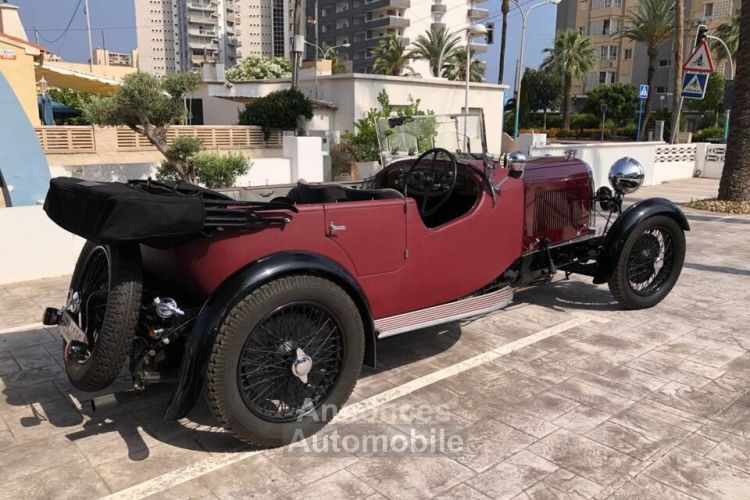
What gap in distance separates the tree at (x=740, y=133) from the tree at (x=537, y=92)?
4140cm

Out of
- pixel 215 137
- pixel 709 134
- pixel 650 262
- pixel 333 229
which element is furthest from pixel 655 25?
pixel 333 229

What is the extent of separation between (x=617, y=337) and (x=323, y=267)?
275 centimetres

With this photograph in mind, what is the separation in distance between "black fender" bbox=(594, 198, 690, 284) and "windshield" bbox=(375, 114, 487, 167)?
136cm

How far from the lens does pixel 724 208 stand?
35.2 feet

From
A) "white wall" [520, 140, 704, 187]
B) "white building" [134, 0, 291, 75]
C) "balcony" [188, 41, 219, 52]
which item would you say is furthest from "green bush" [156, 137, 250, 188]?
"balcony" [188, 41, 219, 52]

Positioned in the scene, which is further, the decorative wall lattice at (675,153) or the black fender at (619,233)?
the decorative wall lattice at (675,153)

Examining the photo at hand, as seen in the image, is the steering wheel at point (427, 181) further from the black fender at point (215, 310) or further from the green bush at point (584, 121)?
the green bush at point (584, 121)

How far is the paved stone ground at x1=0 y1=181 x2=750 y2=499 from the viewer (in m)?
2.71

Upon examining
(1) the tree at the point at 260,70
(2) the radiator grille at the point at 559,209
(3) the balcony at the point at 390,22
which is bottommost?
(2) the radiator grille at the point at 559,209

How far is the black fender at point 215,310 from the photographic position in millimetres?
2719

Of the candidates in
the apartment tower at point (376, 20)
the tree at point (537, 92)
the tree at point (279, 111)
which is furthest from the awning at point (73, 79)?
the apartment tower at point (376, 20)

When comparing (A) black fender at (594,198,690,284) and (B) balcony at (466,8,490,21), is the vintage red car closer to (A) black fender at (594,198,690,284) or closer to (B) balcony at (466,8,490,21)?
(A) black fender at (594,198,690,284)

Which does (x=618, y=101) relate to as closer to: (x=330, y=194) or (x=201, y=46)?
(x=330, y=194)

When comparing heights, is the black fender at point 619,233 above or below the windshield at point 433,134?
below
